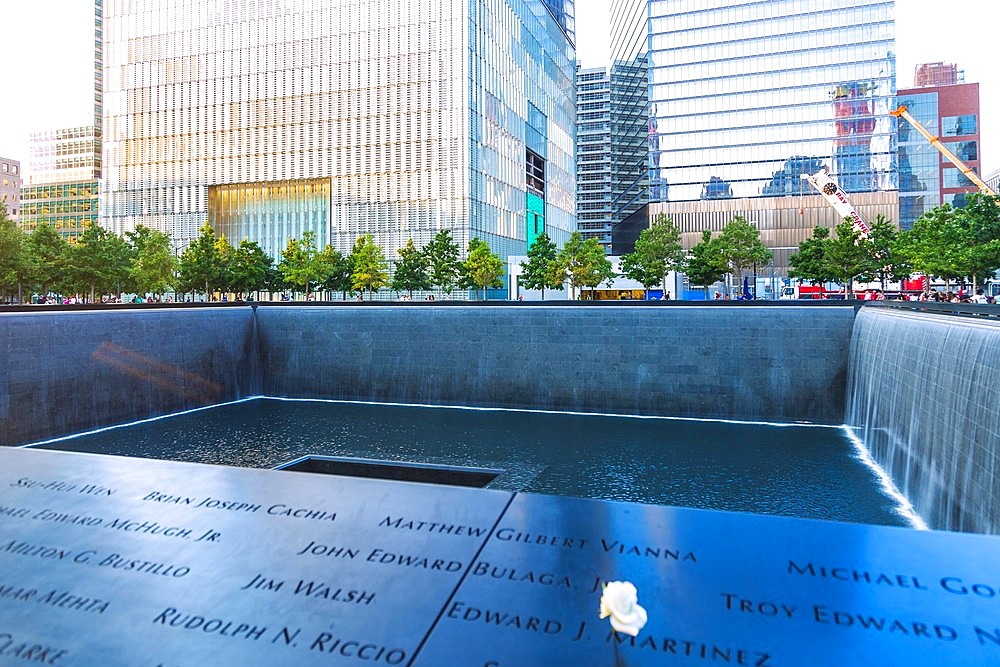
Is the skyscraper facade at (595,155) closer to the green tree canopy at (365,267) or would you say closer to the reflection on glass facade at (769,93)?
the reflection on glass facade at (769,93)

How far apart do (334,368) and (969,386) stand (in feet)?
64.5

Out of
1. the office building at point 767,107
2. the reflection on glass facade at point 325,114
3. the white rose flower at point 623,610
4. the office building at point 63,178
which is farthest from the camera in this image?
the office building at point 63,178

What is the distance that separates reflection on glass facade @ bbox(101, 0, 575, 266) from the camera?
205 feet

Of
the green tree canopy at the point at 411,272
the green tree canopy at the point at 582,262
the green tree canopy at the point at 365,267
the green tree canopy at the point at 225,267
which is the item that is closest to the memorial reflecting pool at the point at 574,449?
the green tree canopy at the point at 411,272

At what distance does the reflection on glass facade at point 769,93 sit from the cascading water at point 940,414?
79775 mm

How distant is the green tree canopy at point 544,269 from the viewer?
53500 mm

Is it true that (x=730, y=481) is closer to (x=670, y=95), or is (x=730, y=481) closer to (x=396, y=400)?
(x=396, y=400)

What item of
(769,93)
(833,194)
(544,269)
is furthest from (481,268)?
(769,93)

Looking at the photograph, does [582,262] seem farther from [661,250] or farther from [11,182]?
[11,182]

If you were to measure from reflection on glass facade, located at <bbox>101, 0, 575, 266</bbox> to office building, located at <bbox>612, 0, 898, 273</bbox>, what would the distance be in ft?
85.5

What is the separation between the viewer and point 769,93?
88.7m

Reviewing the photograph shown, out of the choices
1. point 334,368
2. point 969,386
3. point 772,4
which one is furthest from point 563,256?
point 772,4

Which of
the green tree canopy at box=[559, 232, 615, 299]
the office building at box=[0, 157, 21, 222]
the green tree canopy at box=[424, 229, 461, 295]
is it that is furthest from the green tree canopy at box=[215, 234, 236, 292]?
the office building at box=[0, 157, 21, 222]

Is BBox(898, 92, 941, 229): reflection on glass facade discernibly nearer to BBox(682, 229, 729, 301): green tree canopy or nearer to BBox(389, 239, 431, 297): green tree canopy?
BBox(682, 229, 729, 301): green tree canopy
